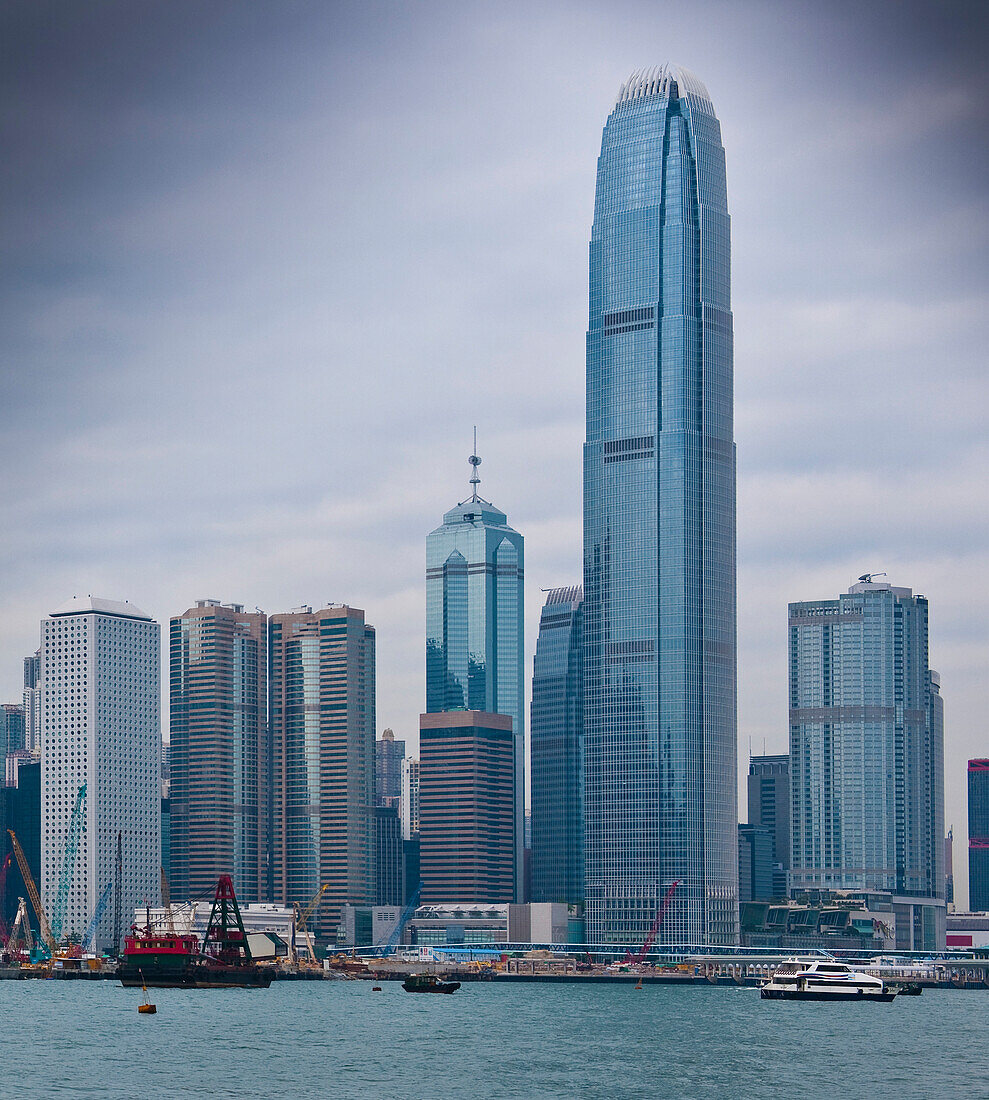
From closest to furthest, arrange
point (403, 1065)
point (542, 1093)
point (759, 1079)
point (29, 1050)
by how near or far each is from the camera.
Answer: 1. point (542, 1093)
2. point (759, 1079)
3. point (403, 1065)
4. point (29, 1050)

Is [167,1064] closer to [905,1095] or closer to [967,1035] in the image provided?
[905,1095]

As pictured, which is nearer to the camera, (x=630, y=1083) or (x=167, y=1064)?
(x=630, y=1083)

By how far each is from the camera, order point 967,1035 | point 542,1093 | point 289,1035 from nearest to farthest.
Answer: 1. point 542,1093
2. point 289,1035
3. point 967,1035

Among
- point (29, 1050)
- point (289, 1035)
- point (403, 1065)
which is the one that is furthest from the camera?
point (289, 1035)

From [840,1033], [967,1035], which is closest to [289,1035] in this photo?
[840,1033]

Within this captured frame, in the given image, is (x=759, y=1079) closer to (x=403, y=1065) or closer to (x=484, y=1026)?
(x=403, y=1065)

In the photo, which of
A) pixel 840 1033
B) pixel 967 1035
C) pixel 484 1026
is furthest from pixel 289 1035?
pixel 967 1035

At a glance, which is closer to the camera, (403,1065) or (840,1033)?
(403,1065)

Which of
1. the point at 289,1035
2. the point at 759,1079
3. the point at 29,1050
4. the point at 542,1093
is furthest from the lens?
the point at 289,1035
